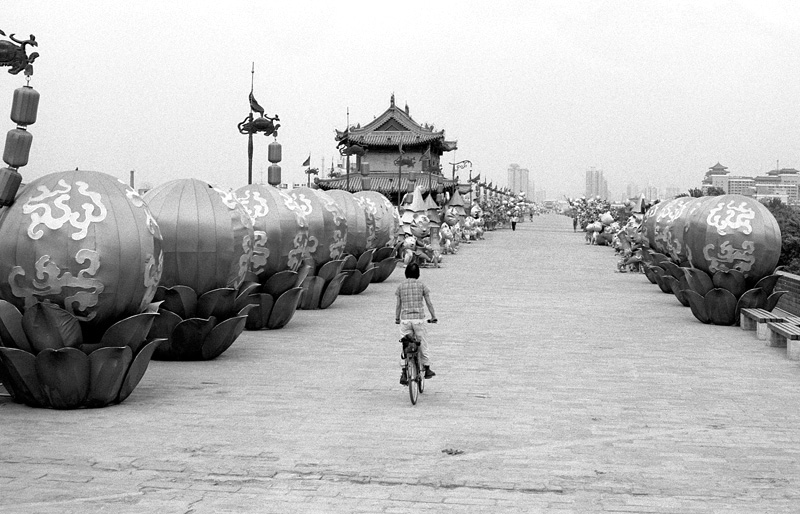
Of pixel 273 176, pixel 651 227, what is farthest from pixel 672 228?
pixel 273 176

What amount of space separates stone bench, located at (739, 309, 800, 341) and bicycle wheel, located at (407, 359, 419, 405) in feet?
22.8

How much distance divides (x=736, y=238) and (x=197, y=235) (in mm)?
8948

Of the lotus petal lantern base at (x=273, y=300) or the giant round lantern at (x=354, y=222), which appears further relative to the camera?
the giant round lantern at (x=354, y=222)

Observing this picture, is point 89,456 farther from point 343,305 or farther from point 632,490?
point 343,305

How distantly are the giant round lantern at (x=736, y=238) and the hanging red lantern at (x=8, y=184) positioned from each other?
37.0 feet

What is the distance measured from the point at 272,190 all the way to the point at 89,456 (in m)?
9.39

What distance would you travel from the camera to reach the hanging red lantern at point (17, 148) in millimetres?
9531

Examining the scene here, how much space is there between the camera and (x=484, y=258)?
3884 centimetres

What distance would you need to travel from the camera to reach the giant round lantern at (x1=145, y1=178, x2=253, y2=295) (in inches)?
484

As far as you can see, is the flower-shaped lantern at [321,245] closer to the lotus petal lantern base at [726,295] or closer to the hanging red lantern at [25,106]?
the lotus petal lantern base at [726,295]

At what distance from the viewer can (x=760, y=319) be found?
50.7 ft

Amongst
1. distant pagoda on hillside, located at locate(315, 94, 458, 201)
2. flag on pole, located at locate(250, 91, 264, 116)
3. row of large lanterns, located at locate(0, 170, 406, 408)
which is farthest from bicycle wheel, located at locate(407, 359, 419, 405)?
distant pagoda on hillside, located at locate(315, 94, 458, 201)

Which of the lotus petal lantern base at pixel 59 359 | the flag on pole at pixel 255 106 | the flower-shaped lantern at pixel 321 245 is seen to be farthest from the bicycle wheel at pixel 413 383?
the flag on pole at pixel 255 106

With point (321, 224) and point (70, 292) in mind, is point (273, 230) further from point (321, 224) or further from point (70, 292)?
point (70, 292)
